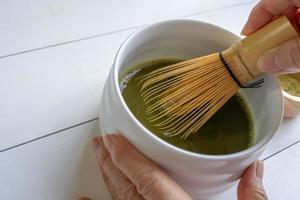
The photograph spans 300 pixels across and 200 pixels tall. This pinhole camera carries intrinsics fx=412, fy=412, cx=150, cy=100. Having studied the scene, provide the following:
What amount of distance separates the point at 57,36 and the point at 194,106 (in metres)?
0.20

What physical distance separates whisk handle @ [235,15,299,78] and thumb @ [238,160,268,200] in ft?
0.27

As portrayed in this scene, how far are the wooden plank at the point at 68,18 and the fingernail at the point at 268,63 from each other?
0.23 metres

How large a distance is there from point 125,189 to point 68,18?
0.80 feet

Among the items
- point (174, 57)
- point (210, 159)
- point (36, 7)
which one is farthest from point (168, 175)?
point (36, 7)

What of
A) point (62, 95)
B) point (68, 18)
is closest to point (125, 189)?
point (62, 95)

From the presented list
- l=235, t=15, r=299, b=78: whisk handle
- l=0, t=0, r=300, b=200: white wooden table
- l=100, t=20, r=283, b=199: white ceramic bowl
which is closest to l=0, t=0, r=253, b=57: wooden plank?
l=0, t=0, r=300, b=200: white wooden table

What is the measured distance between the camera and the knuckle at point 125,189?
13.9 inches

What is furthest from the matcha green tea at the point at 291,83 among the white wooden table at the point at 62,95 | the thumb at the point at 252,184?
the thumb at the point at 252,184

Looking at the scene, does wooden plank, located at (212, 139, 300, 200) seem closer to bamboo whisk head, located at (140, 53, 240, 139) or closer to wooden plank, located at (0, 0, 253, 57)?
bamboo whisk head, located at (140, 53, 240, 139)

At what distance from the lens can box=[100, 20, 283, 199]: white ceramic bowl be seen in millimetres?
314

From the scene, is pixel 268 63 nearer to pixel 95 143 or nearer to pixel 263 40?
pixel 263 40

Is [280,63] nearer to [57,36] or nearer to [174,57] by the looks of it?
[174,57]

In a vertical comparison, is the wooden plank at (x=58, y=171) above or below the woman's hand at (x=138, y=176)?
below

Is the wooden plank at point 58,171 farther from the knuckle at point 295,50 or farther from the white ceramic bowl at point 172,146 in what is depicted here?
the knuckle at point 295,50
